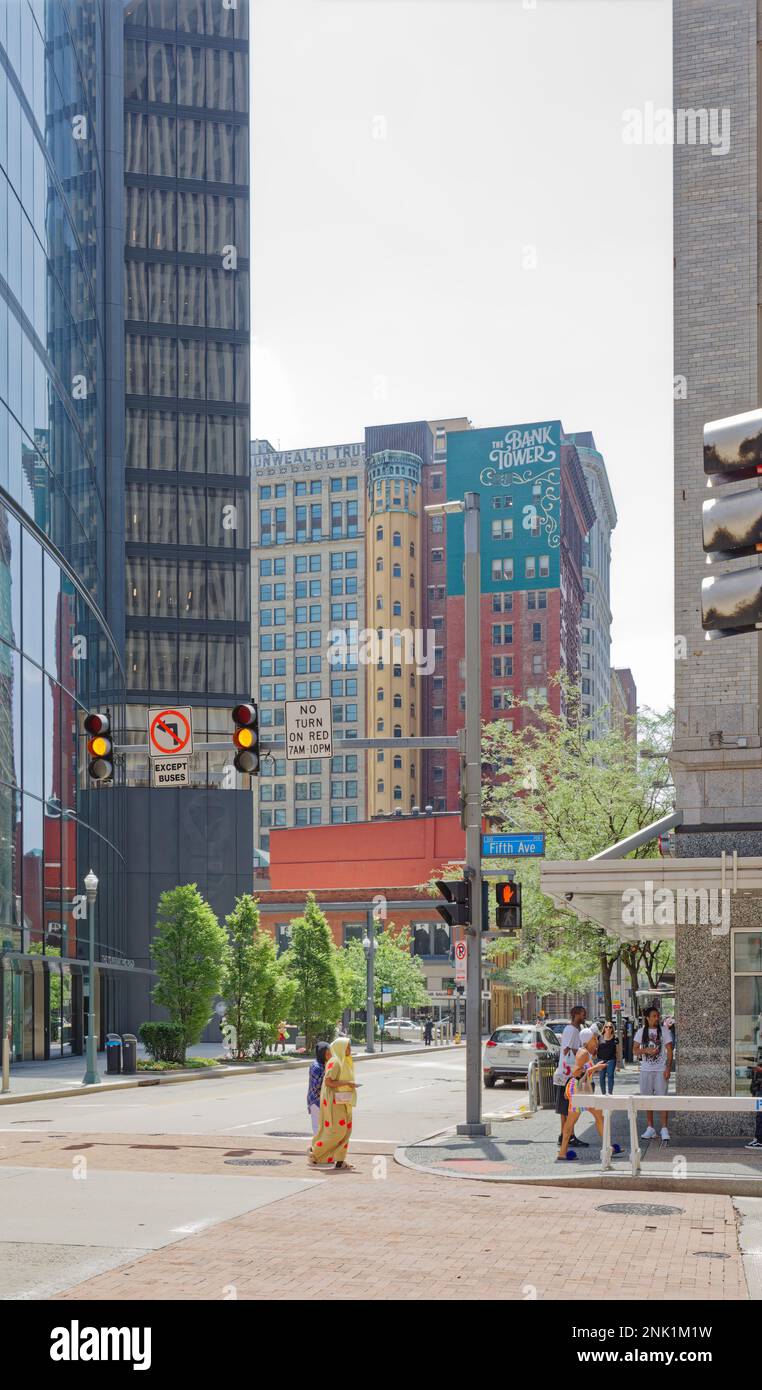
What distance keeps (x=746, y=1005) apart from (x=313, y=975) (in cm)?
3634

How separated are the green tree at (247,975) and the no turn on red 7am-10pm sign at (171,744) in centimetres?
2509

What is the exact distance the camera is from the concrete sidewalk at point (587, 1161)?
1605 cm

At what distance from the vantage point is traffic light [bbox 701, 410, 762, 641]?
5.83m

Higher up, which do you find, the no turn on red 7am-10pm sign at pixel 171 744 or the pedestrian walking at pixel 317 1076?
the no turn on red 7am-10pm sign at pixel 171 744

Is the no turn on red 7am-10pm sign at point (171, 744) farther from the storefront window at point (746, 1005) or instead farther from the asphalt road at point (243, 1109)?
the storefront window at point (746, 1005)

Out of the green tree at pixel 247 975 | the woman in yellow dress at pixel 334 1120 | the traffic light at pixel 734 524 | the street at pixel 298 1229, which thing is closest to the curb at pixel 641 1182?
the street at pixel 298 1229

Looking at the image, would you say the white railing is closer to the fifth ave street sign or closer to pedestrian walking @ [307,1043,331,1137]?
pedestrian walking @ [307,1043,331,1137]

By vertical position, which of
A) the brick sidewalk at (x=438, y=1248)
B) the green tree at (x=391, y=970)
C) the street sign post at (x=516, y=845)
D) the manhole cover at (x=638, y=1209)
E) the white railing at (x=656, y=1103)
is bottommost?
the green tree at (x=391, y=970)

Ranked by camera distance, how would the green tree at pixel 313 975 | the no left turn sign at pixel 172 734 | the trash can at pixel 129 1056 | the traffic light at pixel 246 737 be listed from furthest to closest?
the green tree at pixel 313 975 → the trash can at pixel 129 1056 → the no left turn sign at pixel 172 734 → the traffic light at pixel 246 737

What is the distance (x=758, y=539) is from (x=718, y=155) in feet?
58.4

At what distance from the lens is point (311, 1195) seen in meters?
15.4

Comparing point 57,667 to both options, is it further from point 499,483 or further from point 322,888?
point 499,483

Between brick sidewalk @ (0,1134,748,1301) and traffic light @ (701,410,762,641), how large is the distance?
5.69 m

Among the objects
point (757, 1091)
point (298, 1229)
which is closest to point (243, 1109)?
point (757, 1091)
